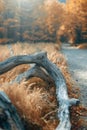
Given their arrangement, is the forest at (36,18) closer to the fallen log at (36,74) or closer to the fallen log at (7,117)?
the fallen log at (36,74)

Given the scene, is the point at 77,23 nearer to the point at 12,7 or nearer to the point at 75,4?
the point at 75,4

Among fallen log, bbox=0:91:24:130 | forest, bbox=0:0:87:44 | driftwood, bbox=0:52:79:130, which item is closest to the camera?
fallen log, bbox=0:91:24:130

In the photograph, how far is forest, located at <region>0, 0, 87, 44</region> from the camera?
1070 inches

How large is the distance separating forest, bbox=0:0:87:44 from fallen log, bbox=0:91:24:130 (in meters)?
21.4

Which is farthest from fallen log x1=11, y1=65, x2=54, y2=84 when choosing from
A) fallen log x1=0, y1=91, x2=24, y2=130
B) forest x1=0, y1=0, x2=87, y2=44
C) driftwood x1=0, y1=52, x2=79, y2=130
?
forest x1=0, y1=0, x2=87, y2=44

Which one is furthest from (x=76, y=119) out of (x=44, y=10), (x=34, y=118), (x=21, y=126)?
(x=44, y=10)

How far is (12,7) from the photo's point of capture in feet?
91.0

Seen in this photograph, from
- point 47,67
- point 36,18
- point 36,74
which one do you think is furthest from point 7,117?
point 36,18

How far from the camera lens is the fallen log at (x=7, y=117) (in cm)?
523

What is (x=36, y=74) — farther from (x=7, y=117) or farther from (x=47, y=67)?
(x=7, y=117)

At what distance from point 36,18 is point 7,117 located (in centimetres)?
2242

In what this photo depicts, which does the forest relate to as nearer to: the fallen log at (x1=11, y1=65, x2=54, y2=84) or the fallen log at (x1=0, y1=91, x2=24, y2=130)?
the fallen log at (x1=11, y1=65, x2=54, y2=84)

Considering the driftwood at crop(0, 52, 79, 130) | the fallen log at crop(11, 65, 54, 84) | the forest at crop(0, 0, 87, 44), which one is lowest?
the forest at crop(0, 0, 87, 44)

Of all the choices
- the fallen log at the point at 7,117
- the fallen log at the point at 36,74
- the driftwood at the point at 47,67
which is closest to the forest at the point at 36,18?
the fallen log at the point at 36,74
